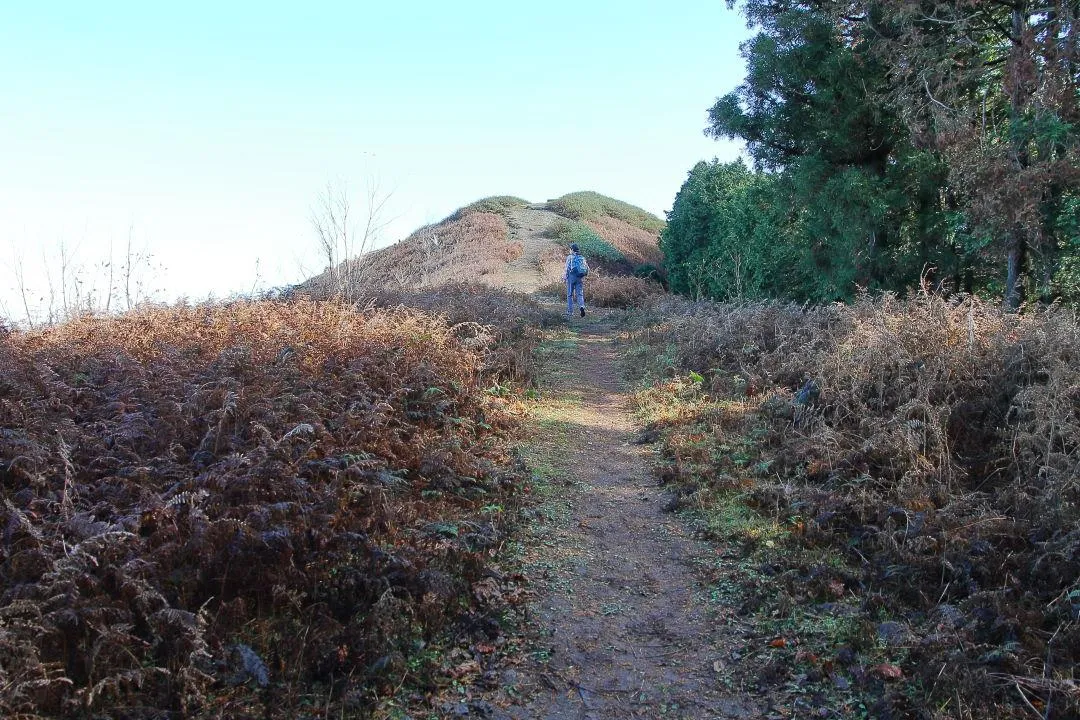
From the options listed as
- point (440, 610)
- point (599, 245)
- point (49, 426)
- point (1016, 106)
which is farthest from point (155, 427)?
point (599, 245)

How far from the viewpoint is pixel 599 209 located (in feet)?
157

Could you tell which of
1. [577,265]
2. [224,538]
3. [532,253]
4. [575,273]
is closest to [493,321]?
[577,265]

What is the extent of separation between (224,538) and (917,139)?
528 inches

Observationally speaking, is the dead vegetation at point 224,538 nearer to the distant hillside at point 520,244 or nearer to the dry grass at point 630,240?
the distant hillside at point 520,244

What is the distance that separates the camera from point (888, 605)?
436 cm

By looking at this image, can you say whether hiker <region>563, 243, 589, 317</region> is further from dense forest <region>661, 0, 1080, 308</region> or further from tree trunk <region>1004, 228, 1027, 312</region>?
tree trunk <region>1004, 228, 1027, 312</region>

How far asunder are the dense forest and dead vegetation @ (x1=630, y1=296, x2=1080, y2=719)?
12.5 ft

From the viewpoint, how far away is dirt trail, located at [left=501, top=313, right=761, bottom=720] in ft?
12.2

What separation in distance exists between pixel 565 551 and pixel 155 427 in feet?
9.93

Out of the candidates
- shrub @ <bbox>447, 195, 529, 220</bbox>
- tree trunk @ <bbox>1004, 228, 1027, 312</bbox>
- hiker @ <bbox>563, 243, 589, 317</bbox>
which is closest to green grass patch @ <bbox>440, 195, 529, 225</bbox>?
shrub @ <bbox>447, 195, 529, 220</bbox>

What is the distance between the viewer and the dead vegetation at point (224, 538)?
130 inches

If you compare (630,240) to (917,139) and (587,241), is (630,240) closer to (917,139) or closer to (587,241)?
(587,241)

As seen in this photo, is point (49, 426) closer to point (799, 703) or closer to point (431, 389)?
point (431, 389)

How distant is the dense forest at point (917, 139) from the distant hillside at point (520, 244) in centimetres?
1061
